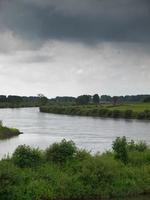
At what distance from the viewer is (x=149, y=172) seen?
3209 centimetres

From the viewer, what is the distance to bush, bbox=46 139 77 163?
102 ft

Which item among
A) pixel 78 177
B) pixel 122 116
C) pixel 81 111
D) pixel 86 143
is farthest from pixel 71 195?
pixel 81 111

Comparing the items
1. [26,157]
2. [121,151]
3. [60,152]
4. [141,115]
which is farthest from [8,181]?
[141,115]

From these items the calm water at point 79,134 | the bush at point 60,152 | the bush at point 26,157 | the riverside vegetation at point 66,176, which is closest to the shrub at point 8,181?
the riverside vegetation at point 66,176

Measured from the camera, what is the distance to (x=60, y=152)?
31156 mm

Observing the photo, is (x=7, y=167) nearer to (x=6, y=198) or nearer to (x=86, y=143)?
(x=6, y=198)

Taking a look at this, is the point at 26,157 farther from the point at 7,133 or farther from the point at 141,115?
the point at 141,115

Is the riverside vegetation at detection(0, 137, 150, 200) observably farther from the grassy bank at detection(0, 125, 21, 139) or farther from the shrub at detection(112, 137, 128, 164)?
the grassy bank at detection(0, 125, 21, 139)

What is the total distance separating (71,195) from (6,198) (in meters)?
4.10

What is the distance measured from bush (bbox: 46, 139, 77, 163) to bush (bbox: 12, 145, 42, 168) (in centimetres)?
121

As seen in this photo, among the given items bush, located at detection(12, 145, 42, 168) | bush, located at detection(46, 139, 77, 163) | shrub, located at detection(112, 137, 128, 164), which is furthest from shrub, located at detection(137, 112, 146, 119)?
bush, located at detection(12, 145, 42, 168)

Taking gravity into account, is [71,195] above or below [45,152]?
below

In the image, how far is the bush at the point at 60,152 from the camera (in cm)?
3094

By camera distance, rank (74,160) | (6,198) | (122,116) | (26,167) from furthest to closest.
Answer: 1. (122,116)
2. (74,160)
3. (26,167)
4. (6,198)
